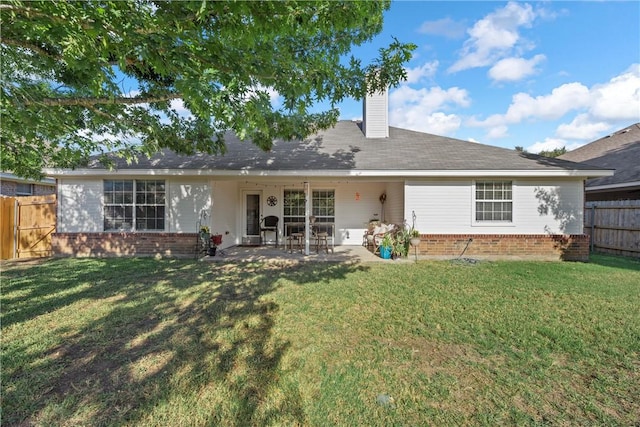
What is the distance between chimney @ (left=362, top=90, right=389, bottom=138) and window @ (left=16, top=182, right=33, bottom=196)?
17.3m

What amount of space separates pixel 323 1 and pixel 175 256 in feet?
28.8

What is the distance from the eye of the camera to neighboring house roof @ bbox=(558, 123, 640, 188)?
11.9 metres

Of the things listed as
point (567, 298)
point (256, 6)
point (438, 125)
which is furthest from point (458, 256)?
point (438, 125)

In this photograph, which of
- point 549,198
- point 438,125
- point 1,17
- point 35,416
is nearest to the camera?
point 35,416

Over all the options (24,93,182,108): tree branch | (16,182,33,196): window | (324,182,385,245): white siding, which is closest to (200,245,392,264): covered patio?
(324,182,385,245): white siding

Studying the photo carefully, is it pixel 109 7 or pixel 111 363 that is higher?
pixel 109 7

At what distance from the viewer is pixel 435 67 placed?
12.3m

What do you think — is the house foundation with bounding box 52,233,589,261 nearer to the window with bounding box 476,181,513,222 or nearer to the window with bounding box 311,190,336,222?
the window with bounding box 476,181,513,222

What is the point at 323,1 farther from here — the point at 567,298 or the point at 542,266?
the point at 542,266

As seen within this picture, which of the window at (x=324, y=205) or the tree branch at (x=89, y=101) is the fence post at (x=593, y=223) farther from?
the tree branch at (x=89, y=101)

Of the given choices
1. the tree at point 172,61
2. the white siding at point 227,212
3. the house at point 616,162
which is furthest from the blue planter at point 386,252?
the house at point 616,162

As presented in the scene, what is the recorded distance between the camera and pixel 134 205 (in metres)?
9.66

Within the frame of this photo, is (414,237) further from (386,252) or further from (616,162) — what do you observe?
(616,162)

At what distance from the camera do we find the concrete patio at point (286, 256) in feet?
28.9
